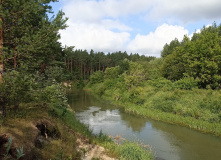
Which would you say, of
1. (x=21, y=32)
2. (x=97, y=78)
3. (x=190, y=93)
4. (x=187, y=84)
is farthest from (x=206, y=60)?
(x=97, y=78)

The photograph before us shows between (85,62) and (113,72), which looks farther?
(85,62)

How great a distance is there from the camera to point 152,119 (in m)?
24.2

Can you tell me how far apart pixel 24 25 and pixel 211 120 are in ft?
70.6

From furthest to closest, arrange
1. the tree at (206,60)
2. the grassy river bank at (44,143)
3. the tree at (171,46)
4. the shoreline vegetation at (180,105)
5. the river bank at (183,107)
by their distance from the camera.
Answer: the tree at (171,46), the tree at (206,60), the shoreline vegetation at (180,105), the river bank at (183,107), the grassy river bank at (44,143)

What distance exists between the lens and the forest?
338 inches

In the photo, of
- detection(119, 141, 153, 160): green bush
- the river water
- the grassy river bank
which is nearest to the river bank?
the river water

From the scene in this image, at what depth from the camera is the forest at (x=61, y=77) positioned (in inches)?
338

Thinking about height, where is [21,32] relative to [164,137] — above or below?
above

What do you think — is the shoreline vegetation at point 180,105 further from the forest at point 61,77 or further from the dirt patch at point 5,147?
the dirt patch at point 5,147

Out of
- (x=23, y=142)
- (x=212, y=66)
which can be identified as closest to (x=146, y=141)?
(x=23, y=142)

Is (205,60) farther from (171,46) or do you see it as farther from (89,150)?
(171,46)

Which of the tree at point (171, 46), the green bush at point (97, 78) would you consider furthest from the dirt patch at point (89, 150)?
the green bush at point (97, 78)

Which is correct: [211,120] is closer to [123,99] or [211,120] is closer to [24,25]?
[123,99]

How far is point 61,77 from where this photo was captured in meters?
17.7
